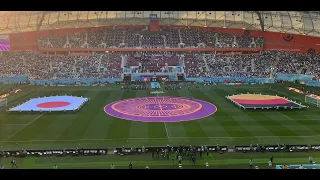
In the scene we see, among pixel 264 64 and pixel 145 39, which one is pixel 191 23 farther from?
pixel 264 64

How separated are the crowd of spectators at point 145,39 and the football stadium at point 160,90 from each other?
0.24 m

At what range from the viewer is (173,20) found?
8806 centimetres

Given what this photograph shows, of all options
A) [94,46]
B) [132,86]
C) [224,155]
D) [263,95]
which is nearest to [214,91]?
[263,95]

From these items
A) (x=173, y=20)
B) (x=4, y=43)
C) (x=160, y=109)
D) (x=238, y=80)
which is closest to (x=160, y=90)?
(x=160, y=109)

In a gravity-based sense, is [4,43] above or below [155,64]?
above

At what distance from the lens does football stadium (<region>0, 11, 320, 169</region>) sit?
1130 inches

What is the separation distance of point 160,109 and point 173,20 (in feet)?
160

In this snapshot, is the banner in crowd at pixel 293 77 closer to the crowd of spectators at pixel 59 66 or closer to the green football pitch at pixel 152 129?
the green football pitch at pixel 152 129

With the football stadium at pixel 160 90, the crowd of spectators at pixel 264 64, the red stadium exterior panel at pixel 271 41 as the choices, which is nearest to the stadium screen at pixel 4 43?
the football stadium at pixel 160 90

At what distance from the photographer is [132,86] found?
61094 millimetres

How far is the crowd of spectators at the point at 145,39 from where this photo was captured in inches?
3189

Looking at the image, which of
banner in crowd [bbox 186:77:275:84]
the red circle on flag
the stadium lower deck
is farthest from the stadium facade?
the red circle on flag

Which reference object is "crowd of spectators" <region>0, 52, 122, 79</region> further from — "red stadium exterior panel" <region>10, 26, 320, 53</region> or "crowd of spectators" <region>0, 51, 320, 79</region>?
"red stadium exterior panel" <region>10, 26, 320, 53</region>

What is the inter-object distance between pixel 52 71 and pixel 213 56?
35.7 meters
